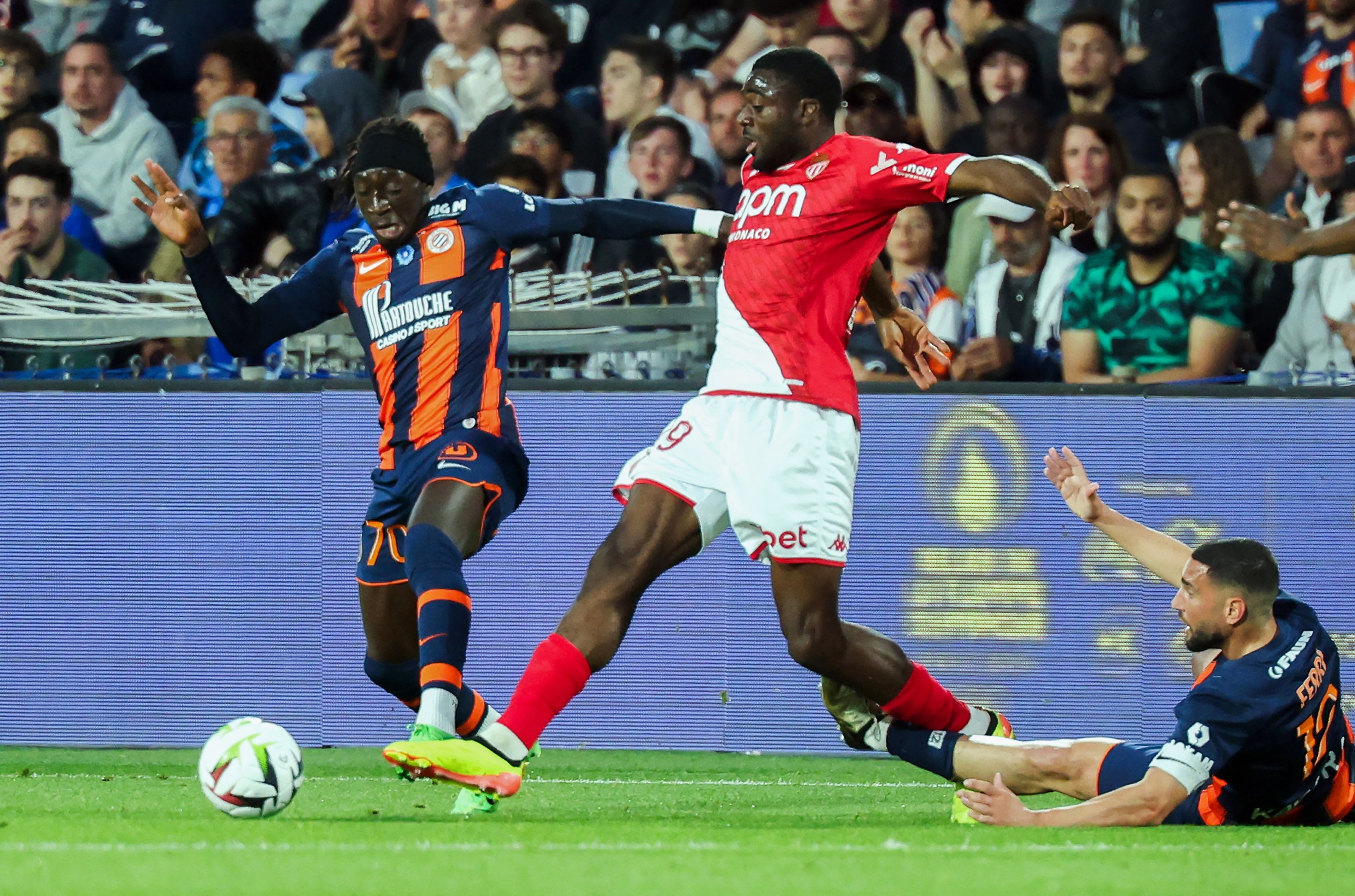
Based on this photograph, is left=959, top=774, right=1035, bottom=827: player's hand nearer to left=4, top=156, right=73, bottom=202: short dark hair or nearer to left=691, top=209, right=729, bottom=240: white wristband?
left=691, top=209, right=729, bottom=240: white wristband

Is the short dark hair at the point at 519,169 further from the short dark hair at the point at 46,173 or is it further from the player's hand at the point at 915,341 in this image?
the player's hand at the point at 915,341

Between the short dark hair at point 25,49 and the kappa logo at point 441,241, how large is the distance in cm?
666

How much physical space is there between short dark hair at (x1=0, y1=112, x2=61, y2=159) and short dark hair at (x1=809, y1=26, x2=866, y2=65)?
478 centimetres

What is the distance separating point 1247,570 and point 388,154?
3.16 meters

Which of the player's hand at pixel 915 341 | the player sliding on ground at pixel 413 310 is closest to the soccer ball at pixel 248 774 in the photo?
the player sliding on ground at pixel 413 310

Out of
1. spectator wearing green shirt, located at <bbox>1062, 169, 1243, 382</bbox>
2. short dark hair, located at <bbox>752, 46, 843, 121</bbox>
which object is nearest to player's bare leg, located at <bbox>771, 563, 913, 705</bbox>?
short dark hair, located at <bbox>752, 46, 843, 121</bbox>

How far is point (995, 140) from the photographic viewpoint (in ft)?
32.0

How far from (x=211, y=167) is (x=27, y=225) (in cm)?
116

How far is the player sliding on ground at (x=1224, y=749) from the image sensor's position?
4801 millimetres

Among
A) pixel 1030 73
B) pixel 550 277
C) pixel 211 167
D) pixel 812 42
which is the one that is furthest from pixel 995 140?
pixel 211 167

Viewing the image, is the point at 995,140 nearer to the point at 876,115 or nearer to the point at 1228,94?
the point at 876,115

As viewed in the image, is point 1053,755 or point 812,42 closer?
point 1053,755

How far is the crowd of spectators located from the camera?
354 inches

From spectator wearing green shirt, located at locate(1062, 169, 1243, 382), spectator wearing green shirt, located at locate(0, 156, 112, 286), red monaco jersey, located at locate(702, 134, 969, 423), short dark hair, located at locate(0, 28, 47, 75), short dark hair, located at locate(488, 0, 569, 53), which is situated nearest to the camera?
red monaco jersey, located at locate(702, 134, 969, 423)
